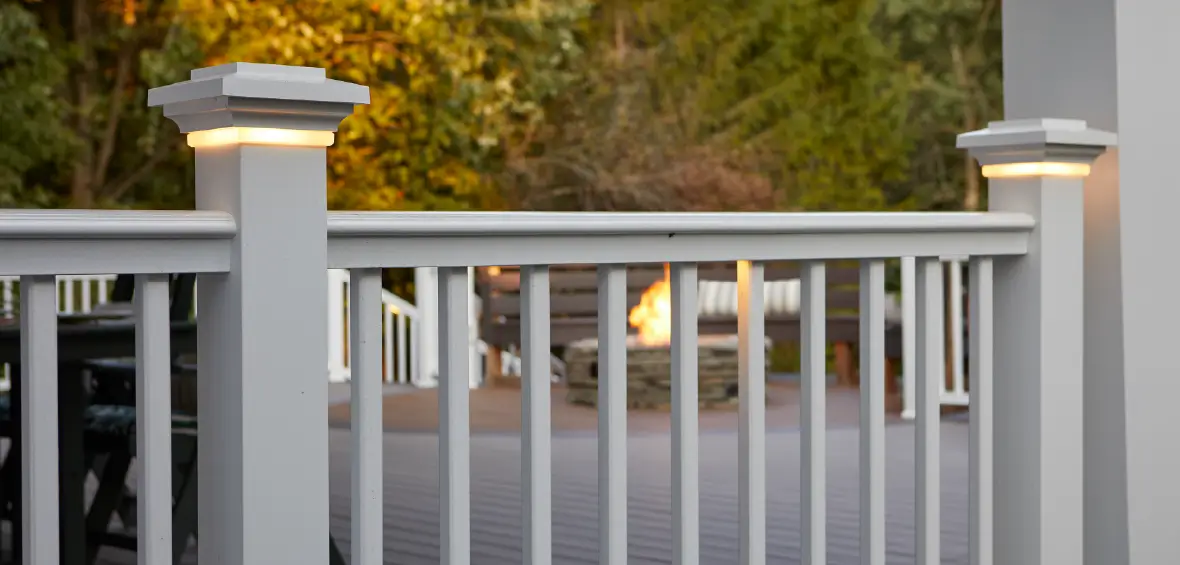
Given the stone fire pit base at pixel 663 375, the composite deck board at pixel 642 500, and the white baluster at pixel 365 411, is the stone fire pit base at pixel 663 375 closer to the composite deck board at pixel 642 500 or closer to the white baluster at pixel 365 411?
the composite deck board at pixel 642 500

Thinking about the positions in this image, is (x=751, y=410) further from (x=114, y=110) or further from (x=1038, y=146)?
(x=114, y=110)

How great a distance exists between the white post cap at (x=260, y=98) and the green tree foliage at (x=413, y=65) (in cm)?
796

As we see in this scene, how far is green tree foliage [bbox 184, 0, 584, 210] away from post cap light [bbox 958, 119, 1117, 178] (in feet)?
24.4

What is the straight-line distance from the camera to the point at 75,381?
126 inches

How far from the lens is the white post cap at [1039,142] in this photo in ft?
8.54

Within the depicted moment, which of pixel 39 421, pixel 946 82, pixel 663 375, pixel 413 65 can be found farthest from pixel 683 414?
pixel 946 82

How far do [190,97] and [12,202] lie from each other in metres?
8.95

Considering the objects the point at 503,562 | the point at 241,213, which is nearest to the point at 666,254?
the point at 241,213

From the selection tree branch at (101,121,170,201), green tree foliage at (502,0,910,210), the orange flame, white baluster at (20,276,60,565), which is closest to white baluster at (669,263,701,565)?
white baluster at (20,276,60,565)

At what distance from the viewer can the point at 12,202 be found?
9914 millimetres

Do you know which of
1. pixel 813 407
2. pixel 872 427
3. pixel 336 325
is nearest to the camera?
pixel 813 407

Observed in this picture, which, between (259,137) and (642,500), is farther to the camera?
(642,500)

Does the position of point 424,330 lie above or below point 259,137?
below

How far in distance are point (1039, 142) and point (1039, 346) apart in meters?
0.39
